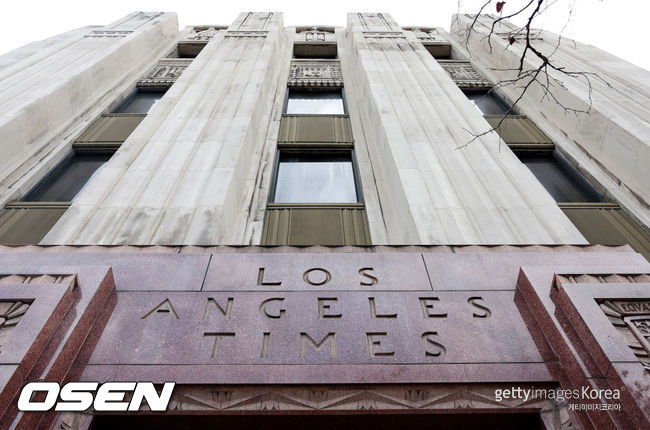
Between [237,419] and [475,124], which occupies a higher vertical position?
[475,124]

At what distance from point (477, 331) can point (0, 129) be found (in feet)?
34.1

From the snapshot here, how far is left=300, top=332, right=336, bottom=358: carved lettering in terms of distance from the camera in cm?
429

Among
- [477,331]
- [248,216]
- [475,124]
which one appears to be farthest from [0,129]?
[475,124]

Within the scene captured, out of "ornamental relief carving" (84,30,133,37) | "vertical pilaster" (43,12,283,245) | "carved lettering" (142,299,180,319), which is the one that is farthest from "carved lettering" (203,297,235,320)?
"ornamental relief carving" (84,30,133,37)

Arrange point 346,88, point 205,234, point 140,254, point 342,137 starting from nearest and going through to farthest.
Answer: point 140,254
point 205,234
point 342,137
point 346,88

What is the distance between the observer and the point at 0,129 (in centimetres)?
880

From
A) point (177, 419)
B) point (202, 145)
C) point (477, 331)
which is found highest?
point (202, 145)

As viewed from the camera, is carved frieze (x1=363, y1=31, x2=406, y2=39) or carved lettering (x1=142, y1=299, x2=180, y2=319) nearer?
carved lettering (x1=142, y1=299, x2=180, y2=319)

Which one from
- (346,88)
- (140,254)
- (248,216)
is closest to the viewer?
(140,254)

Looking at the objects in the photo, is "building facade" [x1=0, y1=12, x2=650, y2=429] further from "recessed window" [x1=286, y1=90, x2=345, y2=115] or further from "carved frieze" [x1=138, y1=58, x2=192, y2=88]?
"carved frieze" [x1=138, y1=58, x2=192, y2=88]

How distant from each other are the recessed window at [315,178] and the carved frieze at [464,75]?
7281 millimetres

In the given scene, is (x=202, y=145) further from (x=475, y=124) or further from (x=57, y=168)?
(x=475, y=124)

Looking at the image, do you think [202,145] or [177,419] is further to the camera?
[202,145]

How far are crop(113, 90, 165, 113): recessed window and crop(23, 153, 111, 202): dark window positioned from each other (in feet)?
10.6
